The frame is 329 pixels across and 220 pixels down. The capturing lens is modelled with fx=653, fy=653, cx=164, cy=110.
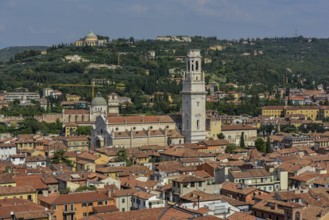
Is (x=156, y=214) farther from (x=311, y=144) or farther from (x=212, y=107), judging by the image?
(x=212, y=107)

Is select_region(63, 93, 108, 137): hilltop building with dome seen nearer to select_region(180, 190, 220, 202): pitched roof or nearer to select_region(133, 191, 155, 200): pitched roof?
select_region(133, 191, 155, 200): pitched roof

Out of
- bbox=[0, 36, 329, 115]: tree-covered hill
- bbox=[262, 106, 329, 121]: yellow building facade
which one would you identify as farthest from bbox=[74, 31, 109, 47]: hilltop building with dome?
bbox=[262, 106, 329, 121]: yellow building facade

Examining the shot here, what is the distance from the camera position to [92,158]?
4203 centimetres

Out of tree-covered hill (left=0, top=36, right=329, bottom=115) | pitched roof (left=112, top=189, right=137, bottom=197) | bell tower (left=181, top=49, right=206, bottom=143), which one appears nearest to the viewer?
pitched roof (left=112, top=189, right=137, bottom=197)

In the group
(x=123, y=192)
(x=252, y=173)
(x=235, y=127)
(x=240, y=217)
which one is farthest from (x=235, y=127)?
(x=240, y=217)

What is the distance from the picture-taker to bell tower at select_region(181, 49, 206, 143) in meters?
55.9

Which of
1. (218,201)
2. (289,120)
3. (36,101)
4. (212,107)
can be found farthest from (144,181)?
(36,101)

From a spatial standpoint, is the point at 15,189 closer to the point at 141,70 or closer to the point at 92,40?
the point at 141,70

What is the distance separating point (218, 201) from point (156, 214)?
461 centimetres

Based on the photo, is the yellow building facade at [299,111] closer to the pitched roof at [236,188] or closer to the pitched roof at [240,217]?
the pitched roof at [236,188]

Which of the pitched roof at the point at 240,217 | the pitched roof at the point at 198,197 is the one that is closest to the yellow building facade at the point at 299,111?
the pitched roof at the point at 198,197

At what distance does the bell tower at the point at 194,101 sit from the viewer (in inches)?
2201

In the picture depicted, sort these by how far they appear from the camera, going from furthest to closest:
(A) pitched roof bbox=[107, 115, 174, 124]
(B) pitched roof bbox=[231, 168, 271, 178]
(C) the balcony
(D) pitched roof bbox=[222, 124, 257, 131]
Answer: (D) pitched roof bbox=[222, 124, 257, 131] < (A) pitched roof bbox=[107, 115, 174, 124] < (B) pitched roof bbox=[231, 168, 271, 178] < (C) the balcony

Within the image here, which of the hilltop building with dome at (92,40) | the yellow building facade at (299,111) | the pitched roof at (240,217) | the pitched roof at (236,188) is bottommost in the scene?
the pitched roof at (236,188)
